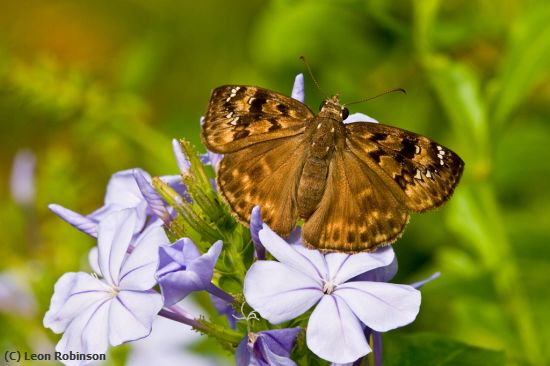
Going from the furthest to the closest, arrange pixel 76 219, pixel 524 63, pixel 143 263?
1. pixel 524 63
2. pixel 76 219
3. pixel 143 263

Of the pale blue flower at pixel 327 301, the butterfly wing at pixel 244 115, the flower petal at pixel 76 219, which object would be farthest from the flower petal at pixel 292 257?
the flower petal at pixel 76 219

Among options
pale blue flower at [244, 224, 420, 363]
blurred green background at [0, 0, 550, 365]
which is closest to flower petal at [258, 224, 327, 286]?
pale blue flower at [244, 224, 420, 363]

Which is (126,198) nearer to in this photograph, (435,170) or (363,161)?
(363,161)

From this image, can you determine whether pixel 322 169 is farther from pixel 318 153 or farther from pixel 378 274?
pixel 378 274

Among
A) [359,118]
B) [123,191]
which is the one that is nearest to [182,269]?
[123,191]

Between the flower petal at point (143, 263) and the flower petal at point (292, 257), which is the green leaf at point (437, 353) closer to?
the flower petal at point (292, 257)

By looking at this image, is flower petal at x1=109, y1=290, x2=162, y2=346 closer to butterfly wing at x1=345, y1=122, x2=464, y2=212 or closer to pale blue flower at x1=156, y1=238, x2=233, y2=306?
pale blue flower at x1=156, y1=238, x2=233, y2=306

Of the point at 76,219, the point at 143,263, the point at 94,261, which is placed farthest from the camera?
the point at 94,261
